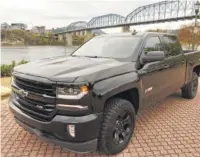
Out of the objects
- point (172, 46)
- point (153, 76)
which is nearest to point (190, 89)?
point (172, 46)

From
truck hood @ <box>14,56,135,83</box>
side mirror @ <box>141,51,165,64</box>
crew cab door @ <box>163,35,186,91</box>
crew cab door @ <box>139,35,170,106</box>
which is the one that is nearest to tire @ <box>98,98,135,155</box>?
truck hood @ <box>14,56,135,83</box>

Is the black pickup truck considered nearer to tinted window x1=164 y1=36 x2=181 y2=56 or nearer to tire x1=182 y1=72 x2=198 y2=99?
tinted window x1=164 y1=36 x2=181 y2=56

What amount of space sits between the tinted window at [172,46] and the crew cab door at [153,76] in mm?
286

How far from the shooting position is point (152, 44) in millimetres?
4203

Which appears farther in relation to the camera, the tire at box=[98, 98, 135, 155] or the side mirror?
the side mirror

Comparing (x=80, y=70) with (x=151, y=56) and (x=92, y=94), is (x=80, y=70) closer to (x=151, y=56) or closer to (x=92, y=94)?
(x=92, y=94)

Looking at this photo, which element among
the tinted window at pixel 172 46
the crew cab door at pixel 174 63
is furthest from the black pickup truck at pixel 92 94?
the tinted window at pixel 172 46

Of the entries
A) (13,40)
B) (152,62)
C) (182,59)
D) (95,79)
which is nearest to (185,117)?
(182,59)

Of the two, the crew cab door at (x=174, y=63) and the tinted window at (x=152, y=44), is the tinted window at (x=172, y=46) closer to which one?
the crew cab door at (x=174, y=63)

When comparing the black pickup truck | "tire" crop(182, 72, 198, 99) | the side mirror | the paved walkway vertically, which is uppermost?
the side mirror

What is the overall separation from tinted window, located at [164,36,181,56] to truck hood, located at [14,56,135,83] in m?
1.63

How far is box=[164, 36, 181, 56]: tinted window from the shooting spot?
15.5ft

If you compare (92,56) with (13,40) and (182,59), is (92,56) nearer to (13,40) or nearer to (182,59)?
(182,59)

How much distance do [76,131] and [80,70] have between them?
0.79m
